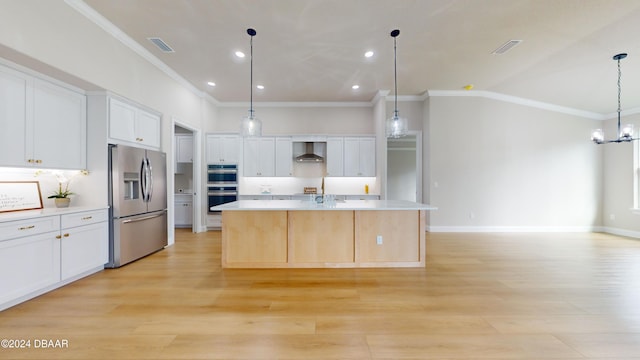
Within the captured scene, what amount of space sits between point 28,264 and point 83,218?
0.70 metres

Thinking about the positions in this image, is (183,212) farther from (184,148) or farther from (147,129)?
(147,129)

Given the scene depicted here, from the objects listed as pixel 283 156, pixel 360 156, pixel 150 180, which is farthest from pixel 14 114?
pixel 360 156

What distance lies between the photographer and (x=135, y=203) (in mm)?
3811

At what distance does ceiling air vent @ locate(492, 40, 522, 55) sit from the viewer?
3.78 meters

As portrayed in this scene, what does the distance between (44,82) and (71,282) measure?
2328 mm

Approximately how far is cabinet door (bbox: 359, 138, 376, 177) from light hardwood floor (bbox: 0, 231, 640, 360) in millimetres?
3024

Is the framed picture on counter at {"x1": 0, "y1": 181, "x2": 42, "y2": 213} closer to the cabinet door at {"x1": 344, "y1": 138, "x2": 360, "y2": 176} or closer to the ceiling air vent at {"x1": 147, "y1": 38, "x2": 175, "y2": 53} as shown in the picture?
the ceiling air vent at {"x1": 147, "y1": 38, "x2": 175, "y2": 53}

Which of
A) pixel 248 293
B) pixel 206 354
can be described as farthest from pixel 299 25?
pixel 206 354

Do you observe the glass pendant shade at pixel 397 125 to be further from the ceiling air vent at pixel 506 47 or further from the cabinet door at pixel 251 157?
the cabinet door at pixel 251 157

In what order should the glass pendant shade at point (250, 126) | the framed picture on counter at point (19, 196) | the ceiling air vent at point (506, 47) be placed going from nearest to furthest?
1. the framed picture on counter at point (19, 196)
2. the glass pendant shade at point (250, 126)
3. the ceiling air vent at point (506, 47)

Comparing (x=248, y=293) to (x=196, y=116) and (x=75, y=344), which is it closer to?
(x=75, y=344)

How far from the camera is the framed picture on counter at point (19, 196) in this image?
9.20 ft

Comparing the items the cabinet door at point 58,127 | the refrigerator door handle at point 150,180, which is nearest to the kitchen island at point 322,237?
the refrigerator door handle at point 150,180

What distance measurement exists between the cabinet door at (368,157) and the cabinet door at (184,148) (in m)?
4.38
